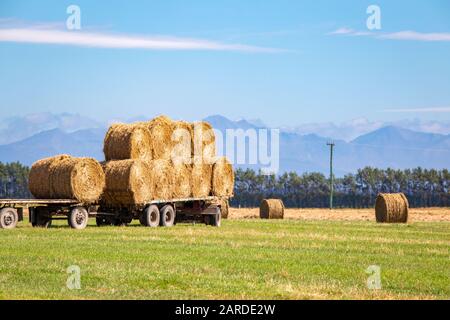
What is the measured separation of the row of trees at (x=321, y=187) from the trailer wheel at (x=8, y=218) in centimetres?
10074

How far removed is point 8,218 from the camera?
32.6 metres

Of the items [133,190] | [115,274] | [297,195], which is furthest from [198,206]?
[297,195]

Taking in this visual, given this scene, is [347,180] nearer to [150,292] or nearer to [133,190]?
[133,190]

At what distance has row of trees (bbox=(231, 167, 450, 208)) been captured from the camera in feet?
462

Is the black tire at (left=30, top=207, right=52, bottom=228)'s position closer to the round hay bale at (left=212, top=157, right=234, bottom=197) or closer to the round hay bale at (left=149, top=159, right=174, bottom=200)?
the round hay bale at (left=149, top=159, right=174, bottom=200)

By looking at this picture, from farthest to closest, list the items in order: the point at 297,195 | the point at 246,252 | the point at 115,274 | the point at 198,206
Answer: the point at 297,195
the point at 198,206
the point at 246,252
the point at 115,274

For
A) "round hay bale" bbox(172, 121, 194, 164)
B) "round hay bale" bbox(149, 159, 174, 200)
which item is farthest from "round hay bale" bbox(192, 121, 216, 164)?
"round hay bale" bbox(149, 159, 174, 200)

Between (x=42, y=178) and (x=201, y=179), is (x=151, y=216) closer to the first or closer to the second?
(x=201, y=179)

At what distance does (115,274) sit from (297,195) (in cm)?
12589

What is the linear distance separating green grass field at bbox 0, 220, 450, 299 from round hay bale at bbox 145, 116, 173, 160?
7.24 meters

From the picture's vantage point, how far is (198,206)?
129ft

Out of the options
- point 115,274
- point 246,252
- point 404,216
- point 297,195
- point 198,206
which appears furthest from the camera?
point 297,195

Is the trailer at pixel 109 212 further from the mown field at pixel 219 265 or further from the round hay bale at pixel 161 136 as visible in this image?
the mown field at pixel 219 265

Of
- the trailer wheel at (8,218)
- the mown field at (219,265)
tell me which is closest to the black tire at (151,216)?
the trailer wheel at (8,218)
